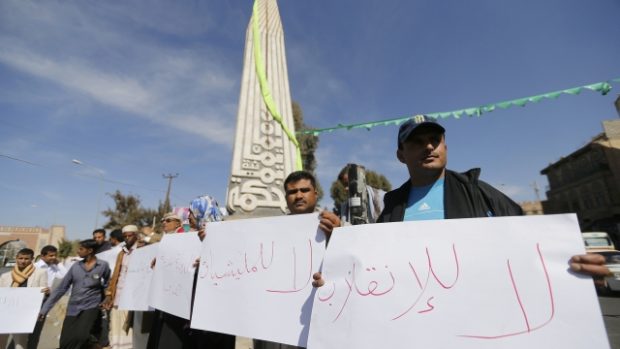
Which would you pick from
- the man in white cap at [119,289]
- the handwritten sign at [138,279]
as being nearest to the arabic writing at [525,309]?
the handwritten sign at [138,279]

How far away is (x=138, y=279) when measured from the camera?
2896 millimetres

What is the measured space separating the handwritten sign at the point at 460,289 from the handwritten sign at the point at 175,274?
1.18m

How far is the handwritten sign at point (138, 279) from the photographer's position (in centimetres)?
270

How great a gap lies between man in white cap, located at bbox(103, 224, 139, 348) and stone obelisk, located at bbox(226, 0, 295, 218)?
167 inches

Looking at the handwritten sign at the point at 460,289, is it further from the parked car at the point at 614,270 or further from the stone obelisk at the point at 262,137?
the parked car at the point at 614,270

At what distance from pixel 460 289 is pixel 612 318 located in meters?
7.99

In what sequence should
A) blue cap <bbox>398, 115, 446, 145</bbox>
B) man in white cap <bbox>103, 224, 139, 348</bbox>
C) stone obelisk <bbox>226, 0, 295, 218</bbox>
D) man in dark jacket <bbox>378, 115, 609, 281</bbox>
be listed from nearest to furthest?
man in dark jacket <bbox>378, 115, 609, 281</bbox>
blue cap <bbox>398, 115, 446, 145</bbox>
man in white cap <bbox>103, 224, 139, 348</bbox>
stone obelisk <bbox>226, 0, 295, 218</bbox>

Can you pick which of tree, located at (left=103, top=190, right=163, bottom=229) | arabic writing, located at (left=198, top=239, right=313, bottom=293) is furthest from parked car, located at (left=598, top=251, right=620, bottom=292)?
tree, located at (left=103, top=190, right=163, bottom=229)

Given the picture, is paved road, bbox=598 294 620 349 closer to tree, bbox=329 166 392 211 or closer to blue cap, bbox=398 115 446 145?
blue cap, bbox=398 115 446 145

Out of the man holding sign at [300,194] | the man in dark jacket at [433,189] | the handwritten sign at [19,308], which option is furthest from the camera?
the handwritten sign at [19,308]

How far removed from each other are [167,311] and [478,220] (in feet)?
6.73

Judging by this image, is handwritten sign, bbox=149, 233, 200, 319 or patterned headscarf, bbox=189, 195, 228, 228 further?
patterned headscarf, bbox=189, 195, 228, 228

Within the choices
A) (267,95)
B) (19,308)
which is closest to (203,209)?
(19,308)

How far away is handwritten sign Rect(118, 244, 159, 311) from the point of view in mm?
2697
